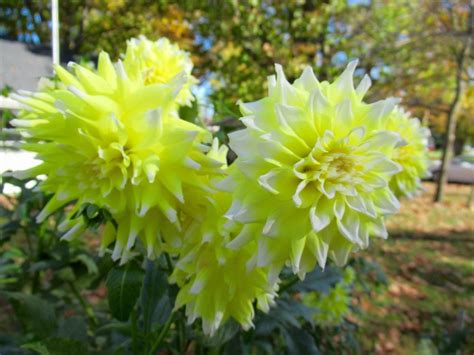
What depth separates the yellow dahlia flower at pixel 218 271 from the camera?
0.70m

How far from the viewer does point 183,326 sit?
1141mm

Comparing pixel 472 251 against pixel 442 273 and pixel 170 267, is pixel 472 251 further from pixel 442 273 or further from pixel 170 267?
pixel 170 267

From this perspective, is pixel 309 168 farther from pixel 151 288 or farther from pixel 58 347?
pixel 58 347

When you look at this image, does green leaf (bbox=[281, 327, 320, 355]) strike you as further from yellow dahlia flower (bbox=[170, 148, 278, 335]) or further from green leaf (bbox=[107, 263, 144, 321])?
green leaf (bbox=[107, 263, 144, 321])

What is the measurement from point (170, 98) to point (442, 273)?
16.0ft

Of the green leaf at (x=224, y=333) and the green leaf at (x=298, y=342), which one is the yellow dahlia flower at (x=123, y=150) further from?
the green leaf at (x=298, y=342)

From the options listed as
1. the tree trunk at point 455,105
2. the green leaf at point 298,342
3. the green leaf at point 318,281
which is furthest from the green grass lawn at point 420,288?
the tree trunk at point 455,105

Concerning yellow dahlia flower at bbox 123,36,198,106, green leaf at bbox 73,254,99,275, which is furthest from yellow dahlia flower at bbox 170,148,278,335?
green leaf at bbox 73,254,99,275

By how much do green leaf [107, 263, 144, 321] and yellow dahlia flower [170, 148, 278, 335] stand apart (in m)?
0.09

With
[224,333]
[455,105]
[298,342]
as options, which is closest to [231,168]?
[224,333]

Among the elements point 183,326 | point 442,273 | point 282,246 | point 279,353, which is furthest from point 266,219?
point 442,273

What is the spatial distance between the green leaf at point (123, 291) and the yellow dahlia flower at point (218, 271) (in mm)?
87

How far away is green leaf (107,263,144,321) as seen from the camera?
30.8 inches

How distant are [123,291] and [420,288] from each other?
4.14 metres
